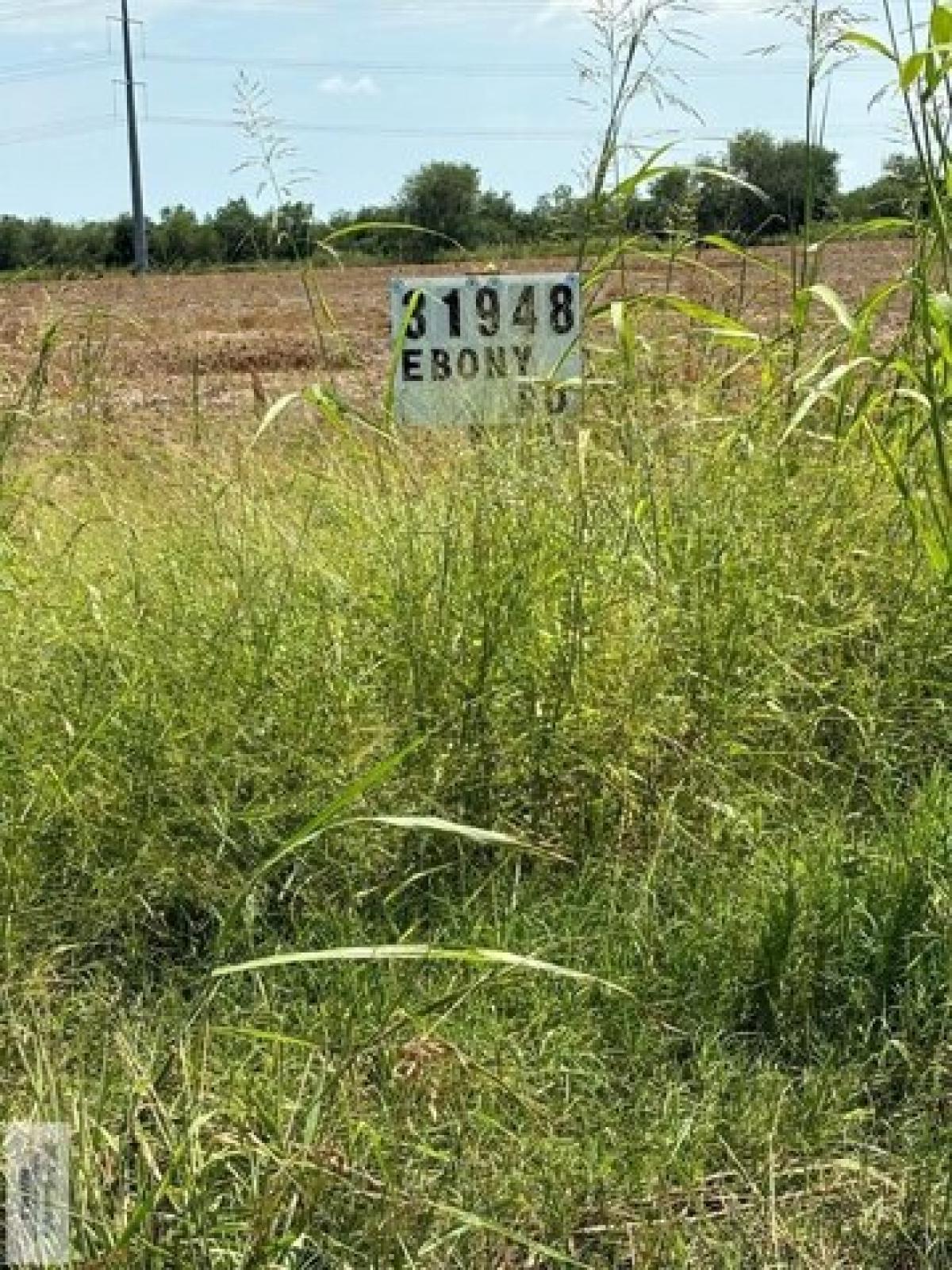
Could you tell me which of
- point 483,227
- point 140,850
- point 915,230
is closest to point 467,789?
point 140,850

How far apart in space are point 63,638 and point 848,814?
111 centimetres

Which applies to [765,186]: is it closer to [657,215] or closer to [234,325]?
[657,215]

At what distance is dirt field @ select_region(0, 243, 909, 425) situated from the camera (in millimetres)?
3070

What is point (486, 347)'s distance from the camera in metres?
3.24

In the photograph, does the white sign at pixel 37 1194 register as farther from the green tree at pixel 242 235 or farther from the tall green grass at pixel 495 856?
the green tree at pixel 242 235

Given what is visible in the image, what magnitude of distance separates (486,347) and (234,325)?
15.9m

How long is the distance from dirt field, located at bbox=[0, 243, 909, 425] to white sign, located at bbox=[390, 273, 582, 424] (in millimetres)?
129

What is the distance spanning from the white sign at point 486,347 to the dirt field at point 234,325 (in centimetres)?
13

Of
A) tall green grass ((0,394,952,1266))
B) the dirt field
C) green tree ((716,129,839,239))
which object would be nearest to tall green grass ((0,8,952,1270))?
tall green grass ((0,394,952,1266))

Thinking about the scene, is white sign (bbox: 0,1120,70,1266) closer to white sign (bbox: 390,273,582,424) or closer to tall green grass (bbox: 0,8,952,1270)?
tall green grass (bbox: 0,8,952,1270)

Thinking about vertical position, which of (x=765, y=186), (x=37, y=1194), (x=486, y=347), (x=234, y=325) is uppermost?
(x=765, y=186)

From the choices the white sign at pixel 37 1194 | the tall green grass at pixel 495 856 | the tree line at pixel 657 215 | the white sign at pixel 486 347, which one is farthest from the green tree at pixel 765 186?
the white sign at pixel 37 1194

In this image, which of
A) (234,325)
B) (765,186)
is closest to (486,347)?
(765,186)

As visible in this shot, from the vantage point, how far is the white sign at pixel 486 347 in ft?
8.80
